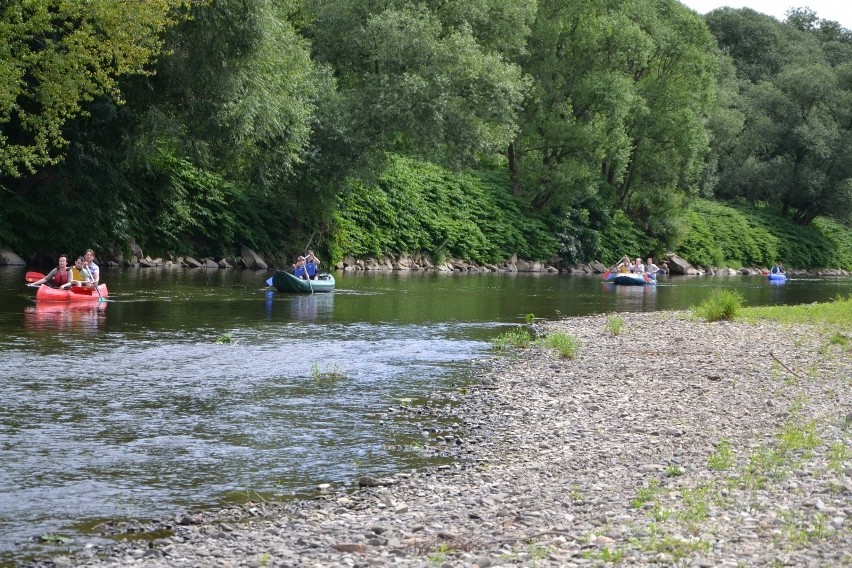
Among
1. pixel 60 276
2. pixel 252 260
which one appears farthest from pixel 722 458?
pixel 252 260

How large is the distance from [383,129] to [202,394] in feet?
105

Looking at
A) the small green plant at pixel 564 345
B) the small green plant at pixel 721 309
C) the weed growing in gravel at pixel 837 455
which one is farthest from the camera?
the small green plant at pixel 721 309

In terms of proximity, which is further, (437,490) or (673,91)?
(673,91)

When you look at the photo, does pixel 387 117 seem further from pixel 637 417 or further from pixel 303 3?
pixel 637 417

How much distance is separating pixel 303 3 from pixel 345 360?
34251 mm

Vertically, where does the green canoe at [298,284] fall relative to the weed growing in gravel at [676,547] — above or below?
above

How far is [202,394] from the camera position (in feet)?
45.1

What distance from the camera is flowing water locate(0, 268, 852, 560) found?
915cm

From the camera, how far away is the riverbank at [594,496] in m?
6.87

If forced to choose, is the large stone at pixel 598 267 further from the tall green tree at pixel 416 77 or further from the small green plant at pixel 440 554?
the small green plant at pixel 440 554

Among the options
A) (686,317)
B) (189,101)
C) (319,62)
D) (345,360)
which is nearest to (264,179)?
(189,101)

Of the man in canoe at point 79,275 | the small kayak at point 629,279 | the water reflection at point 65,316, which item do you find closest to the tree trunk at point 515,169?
the small kayak at point 629,279

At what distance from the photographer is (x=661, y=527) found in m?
7.19

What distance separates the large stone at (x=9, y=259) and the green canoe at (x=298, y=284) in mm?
10166
